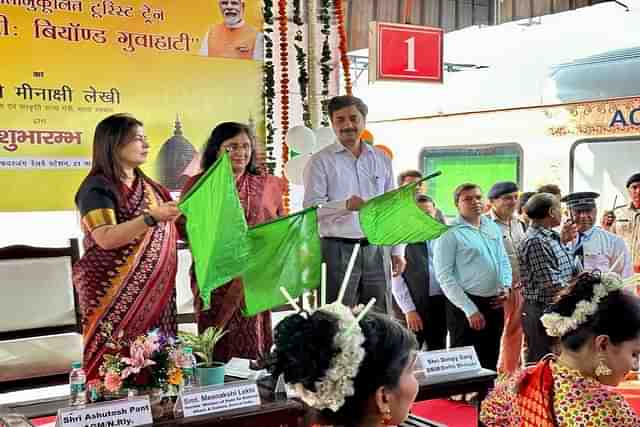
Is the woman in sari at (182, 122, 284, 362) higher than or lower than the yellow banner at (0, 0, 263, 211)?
lower

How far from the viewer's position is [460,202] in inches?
177

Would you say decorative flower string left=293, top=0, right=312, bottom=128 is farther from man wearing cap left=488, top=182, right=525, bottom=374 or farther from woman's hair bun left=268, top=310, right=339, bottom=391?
woman's hair bun left=268, top=310, right=339, bottom=391

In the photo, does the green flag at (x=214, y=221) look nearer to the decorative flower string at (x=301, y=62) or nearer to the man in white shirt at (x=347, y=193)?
the man in white shirt at (x=347, y=193)

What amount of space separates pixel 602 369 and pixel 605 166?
3654 millimetres

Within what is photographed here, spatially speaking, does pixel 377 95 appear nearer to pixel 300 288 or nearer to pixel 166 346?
pixel 300 288

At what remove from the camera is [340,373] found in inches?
63.9

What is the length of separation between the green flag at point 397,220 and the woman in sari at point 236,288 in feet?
1.56

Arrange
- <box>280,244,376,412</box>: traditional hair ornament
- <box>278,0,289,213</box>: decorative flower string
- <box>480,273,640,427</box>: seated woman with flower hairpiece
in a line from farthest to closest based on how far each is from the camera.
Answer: <box>278,0,289,213</box>: decorative flower string
<box>480,273,640,427</box>: seated woman with flower hairpiece
<box>280,244,376,412</box>: traditional hair ornament

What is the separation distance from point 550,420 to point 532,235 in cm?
229

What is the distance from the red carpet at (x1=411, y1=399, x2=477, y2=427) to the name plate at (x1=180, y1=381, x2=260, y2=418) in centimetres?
189

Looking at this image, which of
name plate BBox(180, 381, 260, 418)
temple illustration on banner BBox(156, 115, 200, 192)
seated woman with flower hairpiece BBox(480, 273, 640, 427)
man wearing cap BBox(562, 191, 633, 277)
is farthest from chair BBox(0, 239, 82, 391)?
man wearing cap BBox(562, 191, 633, 277)

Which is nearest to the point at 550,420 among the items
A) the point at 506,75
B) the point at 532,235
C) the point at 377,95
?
the point at 532,235

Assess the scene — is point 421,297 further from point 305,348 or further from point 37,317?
point 305,348

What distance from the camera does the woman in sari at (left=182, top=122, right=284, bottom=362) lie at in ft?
11.9
